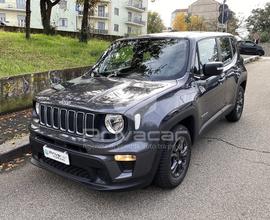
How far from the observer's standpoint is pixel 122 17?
61062 millimetres

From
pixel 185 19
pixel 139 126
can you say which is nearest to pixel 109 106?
pixel 139 126

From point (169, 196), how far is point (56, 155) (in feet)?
4.28

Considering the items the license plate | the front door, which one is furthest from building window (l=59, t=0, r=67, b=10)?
the license plate

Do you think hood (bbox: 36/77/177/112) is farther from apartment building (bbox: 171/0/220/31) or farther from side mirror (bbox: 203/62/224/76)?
apartment building (bbox: 171/0/220/31)

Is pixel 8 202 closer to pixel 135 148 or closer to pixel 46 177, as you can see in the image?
pixel 46 177

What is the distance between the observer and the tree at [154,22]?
69594mm

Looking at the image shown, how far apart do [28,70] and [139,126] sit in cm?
537

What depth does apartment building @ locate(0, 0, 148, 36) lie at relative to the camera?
49562 mm

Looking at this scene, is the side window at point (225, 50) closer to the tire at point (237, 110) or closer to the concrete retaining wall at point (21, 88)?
the tire at point (237, 110)

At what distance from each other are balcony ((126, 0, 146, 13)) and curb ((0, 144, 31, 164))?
59.2 meters

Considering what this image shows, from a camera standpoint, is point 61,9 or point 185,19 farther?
point 185,19

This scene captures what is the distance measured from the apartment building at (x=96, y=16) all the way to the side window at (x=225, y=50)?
1549 inches

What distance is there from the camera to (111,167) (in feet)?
9.95

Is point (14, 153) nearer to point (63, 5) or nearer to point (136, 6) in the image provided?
point (63, 5)
